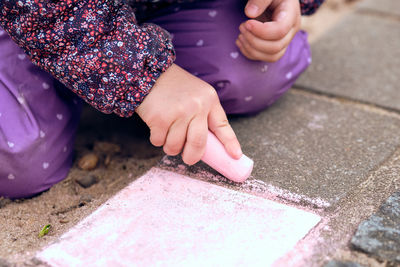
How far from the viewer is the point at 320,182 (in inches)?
36.5

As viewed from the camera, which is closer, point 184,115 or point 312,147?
point 184,115

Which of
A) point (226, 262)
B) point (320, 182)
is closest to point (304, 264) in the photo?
point (226, 262)

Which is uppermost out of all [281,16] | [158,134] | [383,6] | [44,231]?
[281,16]

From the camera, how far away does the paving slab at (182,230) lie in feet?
2.49

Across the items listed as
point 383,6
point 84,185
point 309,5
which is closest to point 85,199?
point 84,185

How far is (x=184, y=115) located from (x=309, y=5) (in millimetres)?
565

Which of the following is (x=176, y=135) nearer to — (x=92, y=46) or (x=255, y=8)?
(x=92, y=46)

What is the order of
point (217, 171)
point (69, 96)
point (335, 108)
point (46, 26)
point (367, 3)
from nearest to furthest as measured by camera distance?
point (46, 26)
point (217, 171)
point (69, 96)
point (335, 108)
point (367, 3)

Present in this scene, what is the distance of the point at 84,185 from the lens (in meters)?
1.04

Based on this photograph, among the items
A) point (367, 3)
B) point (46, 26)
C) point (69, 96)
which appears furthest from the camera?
point (367, 3)

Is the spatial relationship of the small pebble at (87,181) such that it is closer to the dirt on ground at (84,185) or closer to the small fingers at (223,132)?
the dirt on ground at (84,185)

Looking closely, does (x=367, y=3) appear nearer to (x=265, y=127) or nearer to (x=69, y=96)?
(x=265, y=127)

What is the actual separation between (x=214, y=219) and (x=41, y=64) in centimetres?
43

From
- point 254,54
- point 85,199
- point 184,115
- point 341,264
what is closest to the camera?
point 341,264
